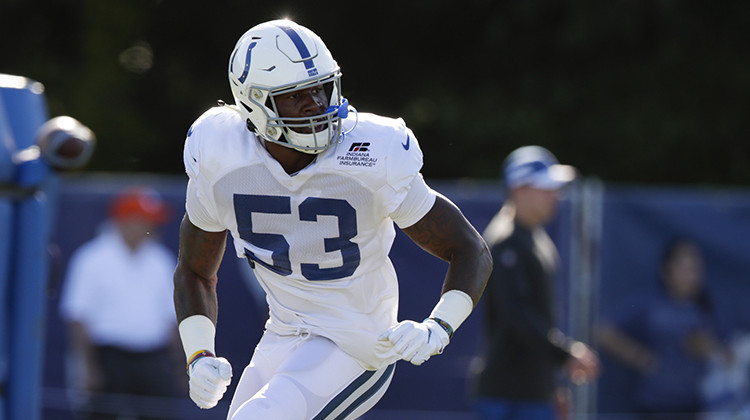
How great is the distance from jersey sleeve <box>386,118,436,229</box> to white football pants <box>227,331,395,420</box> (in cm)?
48

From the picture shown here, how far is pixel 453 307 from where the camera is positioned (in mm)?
3254

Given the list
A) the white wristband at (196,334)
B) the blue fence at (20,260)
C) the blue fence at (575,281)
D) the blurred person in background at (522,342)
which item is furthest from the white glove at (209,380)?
the blue fence at (575,281)

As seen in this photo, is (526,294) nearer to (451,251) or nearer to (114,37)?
(451,251)

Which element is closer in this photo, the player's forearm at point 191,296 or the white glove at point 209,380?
the white glove at point 209,380

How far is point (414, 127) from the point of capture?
1171 centimetres

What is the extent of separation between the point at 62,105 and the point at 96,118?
0.44 meters

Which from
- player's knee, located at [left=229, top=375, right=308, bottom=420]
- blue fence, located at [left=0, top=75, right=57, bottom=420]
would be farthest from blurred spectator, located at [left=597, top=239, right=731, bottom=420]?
player's knee, located at [left=229, top=375, right=308, bottom=420]

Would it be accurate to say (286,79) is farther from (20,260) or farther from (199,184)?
(20,260)

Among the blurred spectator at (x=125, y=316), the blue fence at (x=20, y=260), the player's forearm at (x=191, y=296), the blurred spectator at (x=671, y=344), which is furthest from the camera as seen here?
the blurred spectator at (x=671, y=344)

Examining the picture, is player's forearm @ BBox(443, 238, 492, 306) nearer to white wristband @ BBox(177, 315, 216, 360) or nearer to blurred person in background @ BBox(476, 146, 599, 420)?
white wristband @ BBox(177, 315, 216, 360)

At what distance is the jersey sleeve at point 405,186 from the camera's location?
3277mm

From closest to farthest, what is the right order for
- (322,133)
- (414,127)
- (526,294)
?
(322,133), (526,294), (414,127)

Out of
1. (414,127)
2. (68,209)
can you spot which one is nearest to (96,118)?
(414,127)

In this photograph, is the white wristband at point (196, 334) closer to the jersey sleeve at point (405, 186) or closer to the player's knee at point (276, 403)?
the player's knee at point (276, 403)
